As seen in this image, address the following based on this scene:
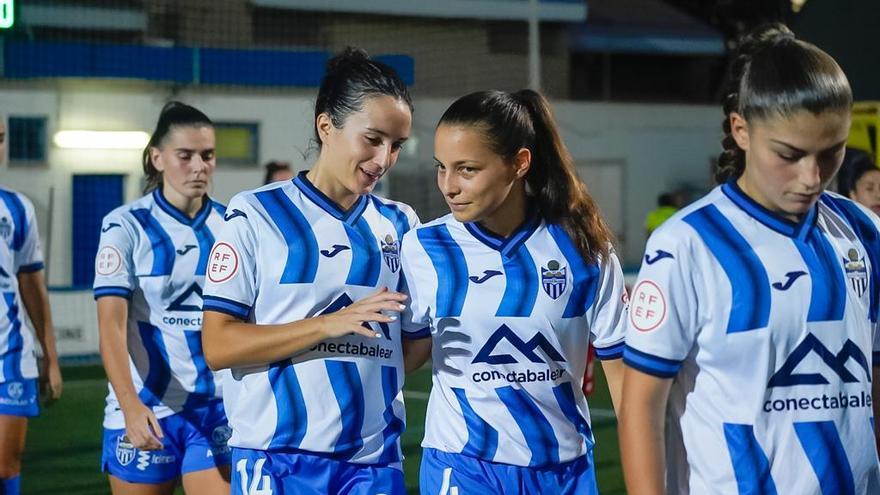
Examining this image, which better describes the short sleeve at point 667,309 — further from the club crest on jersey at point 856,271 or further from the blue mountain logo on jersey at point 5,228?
the blue mountain logo on jersey at point 5,228

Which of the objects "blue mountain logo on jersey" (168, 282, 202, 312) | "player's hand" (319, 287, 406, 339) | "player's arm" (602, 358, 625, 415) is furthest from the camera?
"blue mountain logo on jersey" (168, 282, 202, 312)

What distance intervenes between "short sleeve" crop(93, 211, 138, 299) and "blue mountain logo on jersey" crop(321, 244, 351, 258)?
1511mm

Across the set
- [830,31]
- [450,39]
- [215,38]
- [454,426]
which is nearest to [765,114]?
[454,426]

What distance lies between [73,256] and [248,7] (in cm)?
639

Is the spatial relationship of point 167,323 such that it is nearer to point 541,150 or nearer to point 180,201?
point 180,201

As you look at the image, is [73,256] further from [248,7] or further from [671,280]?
[671,280]

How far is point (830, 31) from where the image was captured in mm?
11016

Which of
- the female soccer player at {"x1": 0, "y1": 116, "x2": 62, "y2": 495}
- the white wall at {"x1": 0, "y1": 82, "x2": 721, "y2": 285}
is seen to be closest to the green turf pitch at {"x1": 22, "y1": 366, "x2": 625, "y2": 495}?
the female soccer player at {"x1": 0, "y1": 116, "x2": 62, "y2": 495}

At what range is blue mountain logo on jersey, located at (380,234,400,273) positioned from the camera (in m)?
3.60

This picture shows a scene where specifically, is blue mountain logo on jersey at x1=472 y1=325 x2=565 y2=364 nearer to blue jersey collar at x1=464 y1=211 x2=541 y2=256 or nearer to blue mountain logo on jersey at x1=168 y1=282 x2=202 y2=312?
blue jersey collar at x1=464 y1=211 x2=541 y2=256

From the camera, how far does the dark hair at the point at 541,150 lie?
3406 mm

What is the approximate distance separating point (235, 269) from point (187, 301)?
4.94 ft

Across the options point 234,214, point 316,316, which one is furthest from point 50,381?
point 316,316

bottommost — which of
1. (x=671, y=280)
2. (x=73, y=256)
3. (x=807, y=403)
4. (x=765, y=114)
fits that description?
(x=73, y=256)
